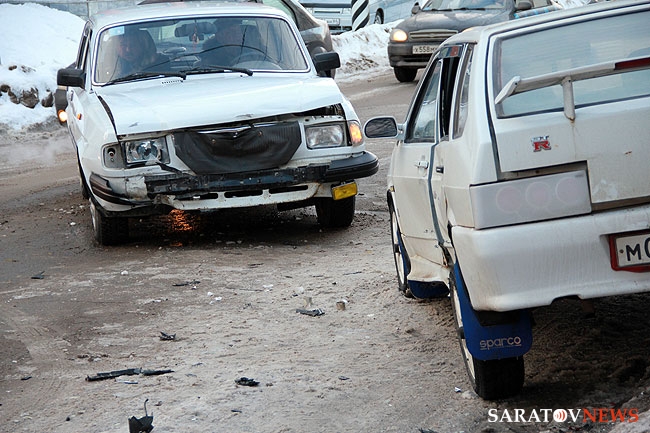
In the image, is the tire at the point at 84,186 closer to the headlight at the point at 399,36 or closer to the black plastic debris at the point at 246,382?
the black plastic debris at the point at 246,382

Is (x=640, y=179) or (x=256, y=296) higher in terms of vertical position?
(x=640, y=179)

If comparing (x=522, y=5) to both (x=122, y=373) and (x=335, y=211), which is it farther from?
(x=122, y=373)

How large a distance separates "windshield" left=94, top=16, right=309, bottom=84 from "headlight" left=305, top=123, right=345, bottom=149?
1.05 metres

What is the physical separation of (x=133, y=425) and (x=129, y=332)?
1.81 meters

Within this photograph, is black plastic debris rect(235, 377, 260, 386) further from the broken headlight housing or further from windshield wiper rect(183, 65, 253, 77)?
windshield wiper rect(183, 65, 253, 77)

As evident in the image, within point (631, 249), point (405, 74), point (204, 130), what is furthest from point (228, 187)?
point (405, 74)

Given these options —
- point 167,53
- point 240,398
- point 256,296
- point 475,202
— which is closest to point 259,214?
point 167,53

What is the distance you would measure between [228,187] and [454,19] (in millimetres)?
10903

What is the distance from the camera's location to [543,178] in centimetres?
423

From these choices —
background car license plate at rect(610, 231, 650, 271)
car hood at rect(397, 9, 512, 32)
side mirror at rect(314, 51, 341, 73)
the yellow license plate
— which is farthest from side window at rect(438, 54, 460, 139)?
car hood at rect(397, 9, 512, 32)

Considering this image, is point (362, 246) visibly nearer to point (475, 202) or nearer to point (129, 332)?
point (129, 332)

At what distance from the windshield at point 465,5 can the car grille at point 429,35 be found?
56 centimetres

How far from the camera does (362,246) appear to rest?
8.60 m

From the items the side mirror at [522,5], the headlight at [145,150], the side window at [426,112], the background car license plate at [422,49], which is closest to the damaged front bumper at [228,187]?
the headlight at [145,150]
